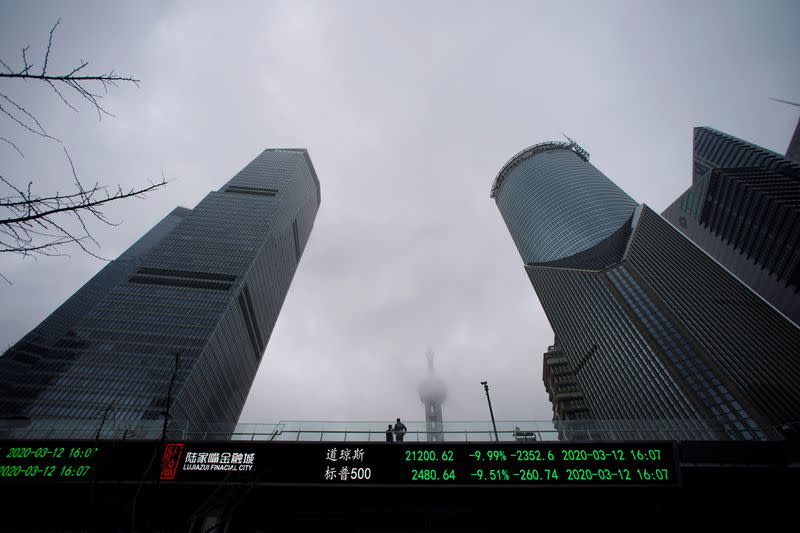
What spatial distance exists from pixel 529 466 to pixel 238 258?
390ft

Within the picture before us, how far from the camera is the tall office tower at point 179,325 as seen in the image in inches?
3489

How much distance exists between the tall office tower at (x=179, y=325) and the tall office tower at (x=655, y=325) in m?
92.0

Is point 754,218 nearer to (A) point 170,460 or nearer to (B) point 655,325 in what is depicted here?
(B) point 655,325

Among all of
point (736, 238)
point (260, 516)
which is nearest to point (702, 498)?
point (260, 516)

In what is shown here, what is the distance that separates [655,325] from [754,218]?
131 feet

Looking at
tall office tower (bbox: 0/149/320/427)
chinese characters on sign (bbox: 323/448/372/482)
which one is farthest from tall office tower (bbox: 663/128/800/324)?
tall office tower (bbox: 0/149/320/427)

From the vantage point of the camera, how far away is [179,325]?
101 metres

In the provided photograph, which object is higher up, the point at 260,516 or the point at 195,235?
the point at 195,235

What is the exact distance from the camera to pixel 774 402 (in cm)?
6631

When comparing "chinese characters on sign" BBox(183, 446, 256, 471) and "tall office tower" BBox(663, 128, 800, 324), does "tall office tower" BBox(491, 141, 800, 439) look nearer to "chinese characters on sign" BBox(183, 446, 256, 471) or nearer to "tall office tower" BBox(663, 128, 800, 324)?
"tall office tower" BBox(663, 128, 800, 324)

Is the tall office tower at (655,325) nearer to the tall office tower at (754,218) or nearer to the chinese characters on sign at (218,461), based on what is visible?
the tall office tower at (754,218)

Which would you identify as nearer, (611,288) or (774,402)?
(774,402)

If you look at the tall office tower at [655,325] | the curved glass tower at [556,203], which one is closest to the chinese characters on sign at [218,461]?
the tall office tower at [655,325]

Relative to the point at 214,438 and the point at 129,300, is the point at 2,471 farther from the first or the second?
the point at 129,300
